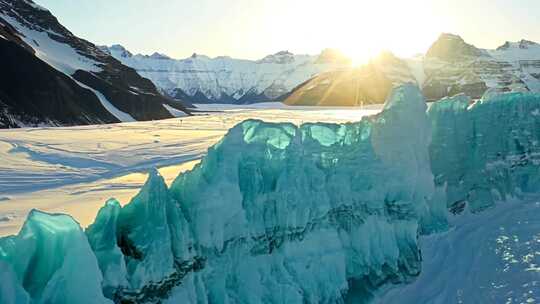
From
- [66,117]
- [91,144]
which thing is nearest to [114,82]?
[66,117]

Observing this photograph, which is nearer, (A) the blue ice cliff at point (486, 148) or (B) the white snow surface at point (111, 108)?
(A) the blue ice cliff at point (486, 148)

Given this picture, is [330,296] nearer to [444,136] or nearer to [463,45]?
[444,136]

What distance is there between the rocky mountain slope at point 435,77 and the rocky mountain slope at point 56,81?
55.2 metres

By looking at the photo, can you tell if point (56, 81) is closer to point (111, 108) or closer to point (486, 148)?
point (111, 108)

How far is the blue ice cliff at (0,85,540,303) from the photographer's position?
6121 mm

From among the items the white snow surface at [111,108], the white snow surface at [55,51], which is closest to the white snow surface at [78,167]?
the white snow surface at [111,108]

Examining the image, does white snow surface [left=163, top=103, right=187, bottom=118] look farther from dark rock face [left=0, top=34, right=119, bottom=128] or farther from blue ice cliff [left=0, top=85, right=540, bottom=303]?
blue ice cliff [left=0, top=85, right=540, bottom=303]

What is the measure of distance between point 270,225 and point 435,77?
434ft

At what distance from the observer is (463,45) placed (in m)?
166

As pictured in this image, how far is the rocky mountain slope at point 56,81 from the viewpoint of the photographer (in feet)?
144

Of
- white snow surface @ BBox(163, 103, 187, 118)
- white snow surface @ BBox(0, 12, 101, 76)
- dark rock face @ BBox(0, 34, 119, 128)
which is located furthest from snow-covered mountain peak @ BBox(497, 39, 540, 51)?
dark rock face @ BBox(0, 34, 119, 128)

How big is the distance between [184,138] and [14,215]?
2014cm

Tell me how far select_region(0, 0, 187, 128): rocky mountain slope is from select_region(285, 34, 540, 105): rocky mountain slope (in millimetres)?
55158

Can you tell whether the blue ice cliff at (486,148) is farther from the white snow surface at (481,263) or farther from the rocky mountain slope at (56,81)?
the rocky mountain slope at (56,81)
